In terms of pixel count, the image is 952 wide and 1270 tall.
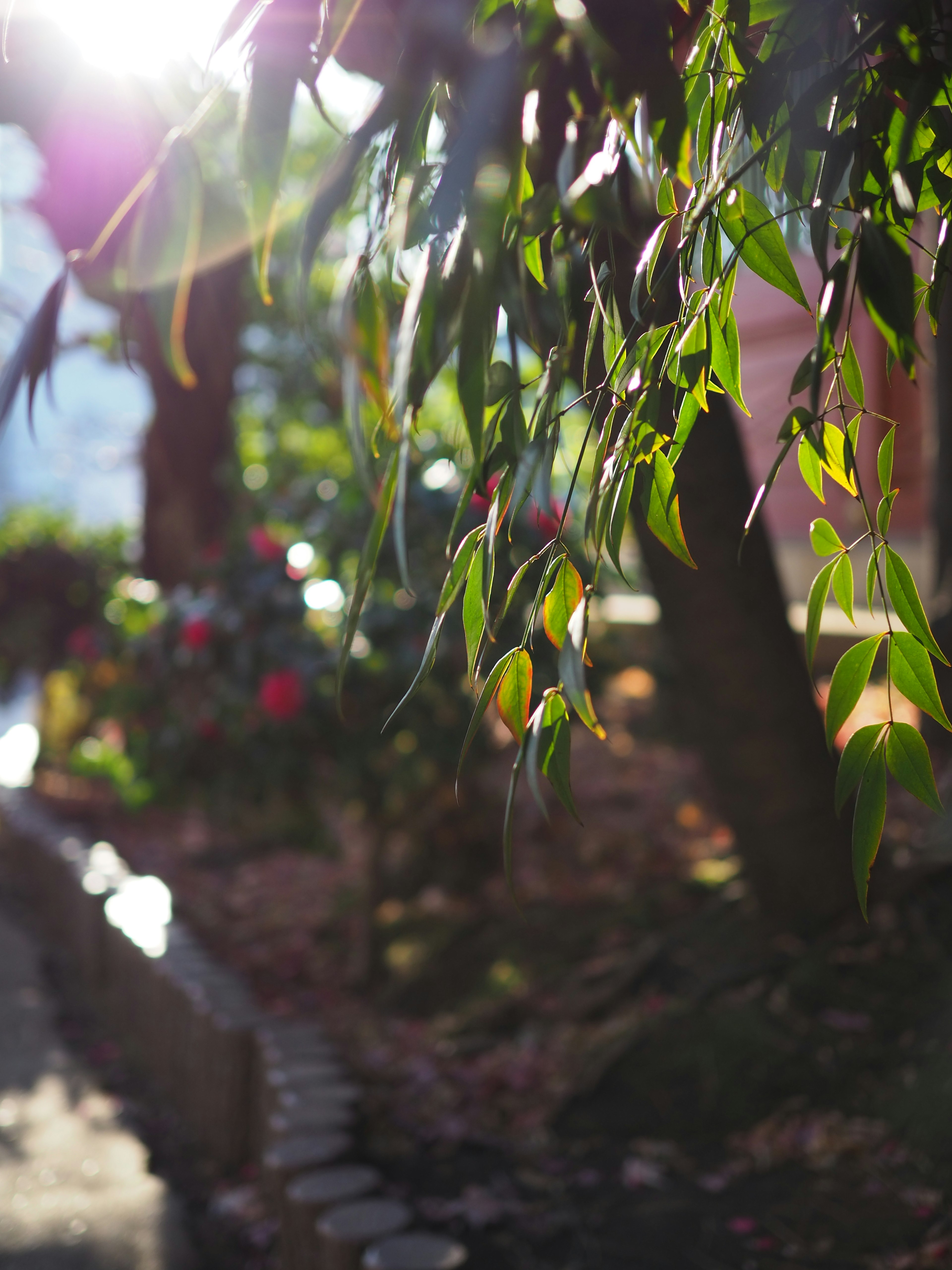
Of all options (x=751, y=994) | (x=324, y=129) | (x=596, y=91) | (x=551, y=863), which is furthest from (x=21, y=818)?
(x=596, y=91)

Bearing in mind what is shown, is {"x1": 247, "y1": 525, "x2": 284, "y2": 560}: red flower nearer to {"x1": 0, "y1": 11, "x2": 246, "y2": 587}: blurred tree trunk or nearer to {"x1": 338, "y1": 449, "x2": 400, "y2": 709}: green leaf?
{"x1": 0, "y1": 11, "x2": 246, "y2": 587}: blurred tree trunk

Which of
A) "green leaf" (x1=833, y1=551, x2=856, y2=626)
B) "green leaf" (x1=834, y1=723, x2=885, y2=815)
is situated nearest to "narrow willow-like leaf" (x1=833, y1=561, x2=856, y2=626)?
"green leaf" (x1=833, y1=551, x2=856, y2=626)

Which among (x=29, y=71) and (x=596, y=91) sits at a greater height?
(x=29, y=71)

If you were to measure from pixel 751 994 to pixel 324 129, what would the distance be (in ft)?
25.5

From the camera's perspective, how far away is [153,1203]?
99.0 inches

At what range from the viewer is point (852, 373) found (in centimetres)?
100

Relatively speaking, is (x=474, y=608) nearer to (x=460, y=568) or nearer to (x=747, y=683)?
(x=460, y=568)

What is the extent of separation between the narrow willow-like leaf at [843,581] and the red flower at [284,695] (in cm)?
210

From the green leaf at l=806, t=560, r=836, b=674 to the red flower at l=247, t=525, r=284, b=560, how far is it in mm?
2376

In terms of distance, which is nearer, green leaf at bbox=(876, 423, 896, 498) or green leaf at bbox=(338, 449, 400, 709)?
green leaf at bbox=(338, 449, 400, 709)

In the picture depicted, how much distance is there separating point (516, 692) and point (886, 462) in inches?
16.3

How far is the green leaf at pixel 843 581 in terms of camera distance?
941 millimetres

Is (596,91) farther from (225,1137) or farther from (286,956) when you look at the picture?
(286,956)

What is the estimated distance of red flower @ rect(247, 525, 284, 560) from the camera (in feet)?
10.3
